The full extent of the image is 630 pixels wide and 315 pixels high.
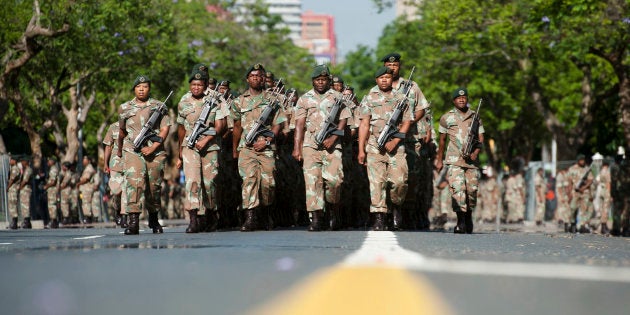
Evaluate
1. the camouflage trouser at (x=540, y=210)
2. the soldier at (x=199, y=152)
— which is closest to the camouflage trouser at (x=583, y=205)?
the camouflage trouser at (x=540, y=210)

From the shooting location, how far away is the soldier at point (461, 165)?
16.5 metres

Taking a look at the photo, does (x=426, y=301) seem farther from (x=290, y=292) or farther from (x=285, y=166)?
(x=285, y=166)

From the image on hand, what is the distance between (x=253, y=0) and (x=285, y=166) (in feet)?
151

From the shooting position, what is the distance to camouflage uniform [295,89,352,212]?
15992mm

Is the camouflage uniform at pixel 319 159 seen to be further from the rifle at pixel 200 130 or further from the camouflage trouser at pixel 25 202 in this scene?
the camouflage trouser at pixel 25 202

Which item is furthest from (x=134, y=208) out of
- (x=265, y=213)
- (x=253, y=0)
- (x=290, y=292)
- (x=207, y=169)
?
(x=253, y=0)

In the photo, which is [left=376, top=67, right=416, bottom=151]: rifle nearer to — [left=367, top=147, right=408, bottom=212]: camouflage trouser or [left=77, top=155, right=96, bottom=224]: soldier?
[left=367, top=147, right=408, bottom=212]: camouflage trouser

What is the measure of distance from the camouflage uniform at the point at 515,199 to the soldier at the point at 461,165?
26215 millimetres

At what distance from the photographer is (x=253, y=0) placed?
211 ft

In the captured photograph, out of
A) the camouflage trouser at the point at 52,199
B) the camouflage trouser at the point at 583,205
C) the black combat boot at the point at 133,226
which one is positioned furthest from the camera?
the camouflage trouser at the point at 52,199

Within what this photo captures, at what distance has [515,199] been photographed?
43531mm

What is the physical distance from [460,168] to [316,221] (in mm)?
2051

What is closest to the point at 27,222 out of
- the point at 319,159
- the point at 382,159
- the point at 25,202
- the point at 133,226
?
the point at 25,202

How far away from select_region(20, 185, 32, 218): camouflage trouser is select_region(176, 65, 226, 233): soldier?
42.4 ft
